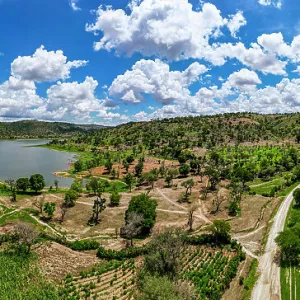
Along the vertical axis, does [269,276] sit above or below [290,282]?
below

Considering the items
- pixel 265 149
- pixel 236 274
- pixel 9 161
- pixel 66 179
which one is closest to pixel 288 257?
pixel 236 274

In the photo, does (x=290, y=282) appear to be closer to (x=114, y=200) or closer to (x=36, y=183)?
(x=114, y=200)

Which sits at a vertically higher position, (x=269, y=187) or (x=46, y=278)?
(x=269, y=187)

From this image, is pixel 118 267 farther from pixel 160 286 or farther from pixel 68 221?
pixel 68 221

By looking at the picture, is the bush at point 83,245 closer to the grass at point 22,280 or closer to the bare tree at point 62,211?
the grass at point 22,280

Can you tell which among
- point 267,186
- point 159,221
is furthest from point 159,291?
point 267,186

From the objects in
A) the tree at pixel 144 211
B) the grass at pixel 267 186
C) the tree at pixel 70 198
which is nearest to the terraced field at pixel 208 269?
the tree at pixel 144 211
